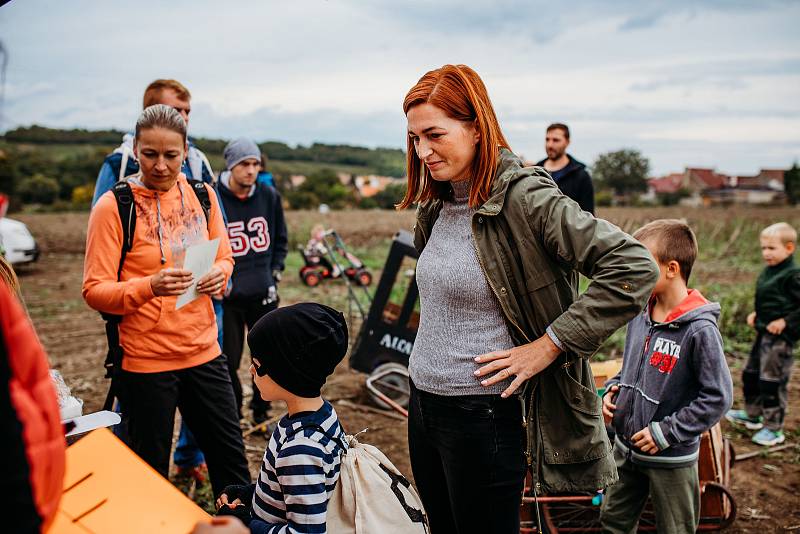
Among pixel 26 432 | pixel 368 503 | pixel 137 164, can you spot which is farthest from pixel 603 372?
pixel 26 432

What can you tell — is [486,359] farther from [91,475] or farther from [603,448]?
[91,475]

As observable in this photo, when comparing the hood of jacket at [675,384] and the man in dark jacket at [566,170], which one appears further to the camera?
the man in dark jacket at [566,170]

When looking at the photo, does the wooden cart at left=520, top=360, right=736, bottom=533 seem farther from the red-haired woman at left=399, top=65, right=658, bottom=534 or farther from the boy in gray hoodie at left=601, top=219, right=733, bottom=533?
the red-haired woman at left=399, top=65, right=658, bottom=534

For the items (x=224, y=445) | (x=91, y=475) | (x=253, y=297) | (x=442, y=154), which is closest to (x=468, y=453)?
(x=442, y=154)

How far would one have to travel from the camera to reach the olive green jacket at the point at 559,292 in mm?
1780

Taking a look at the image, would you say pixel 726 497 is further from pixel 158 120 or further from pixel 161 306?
pixel 158 120

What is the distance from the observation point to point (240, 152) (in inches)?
174

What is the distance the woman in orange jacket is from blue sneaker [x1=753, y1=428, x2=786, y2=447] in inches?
152

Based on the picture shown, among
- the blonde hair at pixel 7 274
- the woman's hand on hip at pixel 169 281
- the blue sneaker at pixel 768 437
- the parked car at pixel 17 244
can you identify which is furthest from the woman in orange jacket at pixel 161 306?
the parked car at pixel 17 244

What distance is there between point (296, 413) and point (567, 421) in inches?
32.3

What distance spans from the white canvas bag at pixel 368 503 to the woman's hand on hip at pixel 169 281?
115cm

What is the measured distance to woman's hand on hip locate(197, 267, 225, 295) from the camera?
8.79 ft

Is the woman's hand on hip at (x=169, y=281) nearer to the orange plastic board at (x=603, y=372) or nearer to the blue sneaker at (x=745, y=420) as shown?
the orange plastic board at (x=603, y=372)

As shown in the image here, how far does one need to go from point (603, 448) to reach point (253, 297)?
3.08 meters
